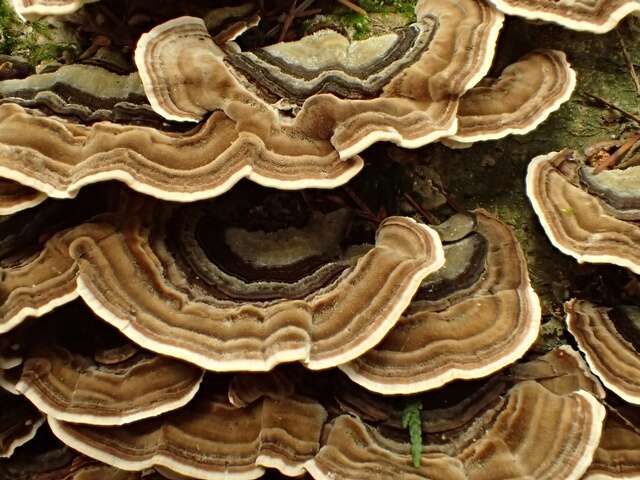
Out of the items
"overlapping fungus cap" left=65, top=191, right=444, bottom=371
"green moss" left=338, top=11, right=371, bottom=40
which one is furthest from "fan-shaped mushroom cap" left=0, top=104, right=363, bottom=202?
"green moss" left=338, top=11, right=371, bottom=40

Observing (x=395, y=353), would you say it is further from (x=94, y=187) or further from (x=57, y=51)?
(x=57, y=51)

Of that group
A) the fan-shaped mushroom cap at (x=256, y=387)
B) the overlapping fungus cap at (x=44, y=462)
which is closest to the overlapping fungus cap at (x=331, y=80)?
the fan-shaped mushroom cap at (x=256, y=387)

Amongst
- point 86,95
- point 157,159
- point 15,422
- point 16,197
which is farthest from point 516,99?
point 15,422

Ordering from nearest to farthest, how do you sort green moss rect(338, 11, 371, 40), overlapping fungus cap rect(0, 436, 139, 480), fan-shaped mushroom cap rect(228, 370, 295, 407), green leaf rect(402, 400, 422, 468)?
green leaf rect(402, 400, 422, 468) < fan-shaped mushroom cap rect(228, 370, 295, 407) < green moss rect(338, 11, 371, 40) < overlapping fungus cap rect(0, 436, 139, 480)

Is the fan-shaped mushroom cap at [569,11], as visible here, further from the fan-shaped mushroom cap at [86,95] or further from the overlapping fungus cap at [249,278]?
the fan-shaped mushroom cap at [86,95]

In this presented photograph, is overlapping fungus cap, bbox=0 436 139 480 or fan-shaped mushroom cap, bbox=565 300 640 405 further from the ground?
fan-shaped mushroom cap, bbox=565 300 640 405

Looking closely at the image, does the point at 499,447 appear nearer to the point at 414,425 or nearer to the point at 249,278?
the point at 414,425

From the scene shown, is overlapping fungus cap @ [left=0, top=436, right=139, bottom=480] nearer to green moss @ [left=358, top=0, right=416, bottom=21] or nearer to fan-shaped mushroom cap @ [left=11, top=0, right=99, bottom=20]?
fan-shaped mushroom cap @ [left=11, top=0, right=99, bottom=20]

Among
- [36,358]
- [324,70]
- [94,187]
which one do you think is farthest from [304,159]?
[36,358]
